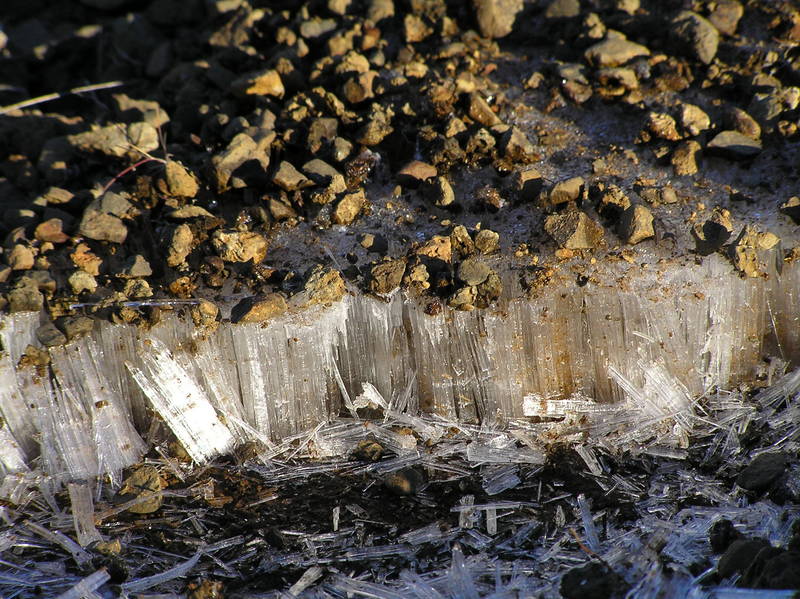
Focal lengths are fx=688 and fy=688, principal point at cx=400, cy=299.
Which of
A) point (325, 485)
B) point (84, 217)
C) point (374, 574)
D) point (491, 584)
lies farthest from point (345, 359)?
point (84, 217)

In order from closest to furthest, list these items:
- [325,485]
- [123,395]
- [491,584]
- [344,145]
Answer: [491,584] < [325,485] < [123,395] < [344,145]

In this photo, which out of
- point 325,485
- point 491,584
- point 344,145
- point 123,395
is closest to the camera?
point 491,584

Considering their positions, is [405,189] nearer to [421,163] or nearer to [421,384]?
[421,163]

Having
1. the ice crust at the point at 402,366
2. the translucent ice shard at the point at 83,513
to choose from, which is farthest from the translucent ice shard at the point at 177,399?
the translucent ice shard at the point at 83,513

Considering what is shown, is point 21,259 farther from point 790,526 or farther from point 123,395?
point 790,526

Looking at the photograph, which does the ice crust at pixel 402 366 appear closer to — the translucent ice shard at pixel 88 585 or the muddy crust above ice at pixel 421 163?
the muddy crust above ice at pixel 421 163

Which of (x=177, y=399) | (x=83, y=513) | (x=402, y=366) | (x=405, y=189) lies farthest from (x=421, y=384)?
(x=83, y=513)

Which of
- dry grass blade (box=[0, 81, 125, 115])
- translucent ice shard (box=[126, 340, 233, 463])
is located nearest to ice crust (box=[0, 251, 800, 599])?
translucent ice shard (box=[126, 340, 233, 463])

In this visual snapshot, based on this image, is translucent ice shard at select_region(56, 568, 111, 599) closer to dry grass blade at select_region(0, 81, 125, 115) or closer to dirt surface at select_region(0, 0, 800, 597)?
dirt surface at select_region(0, 0, 800, 597)
